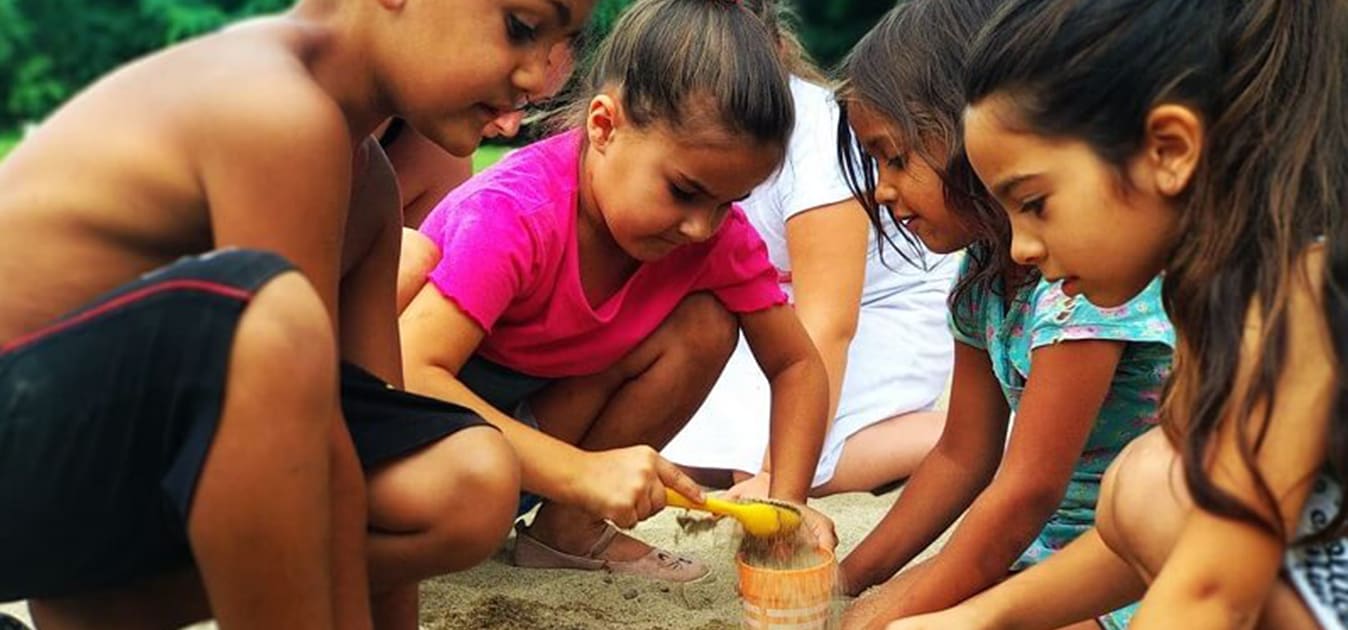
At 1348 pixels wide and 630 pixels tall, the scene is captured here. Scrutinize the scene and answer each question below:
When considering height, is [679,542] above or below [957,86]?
below

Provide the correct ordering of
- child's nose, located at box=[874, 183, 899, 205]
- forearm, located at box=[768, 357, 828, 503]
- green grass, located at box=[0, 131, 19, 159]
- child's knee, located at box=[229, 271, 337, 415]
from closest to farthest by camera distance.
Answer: child's knee, located at box=[229, 271, 337, 415] < child's nose, located at box=[874, 183, 899, 205] < forearm, located at box=[768, 357, 828, 503] < green grass, located at box=[0, 131, 19, 159]

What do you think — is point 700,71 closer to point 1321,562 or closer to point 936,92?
point 936,92

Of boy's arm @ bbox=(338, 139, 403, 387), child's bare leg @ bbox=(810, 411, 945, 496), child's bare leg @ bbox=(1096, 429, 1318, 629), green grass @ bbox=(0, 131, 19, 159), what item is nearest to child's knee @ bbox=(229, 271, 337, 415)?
boy's arm @ bbox=(338, 139, 403, 387)

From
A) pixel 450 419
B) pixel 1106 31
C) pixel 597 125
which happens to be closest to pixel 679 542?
pixel 597 125

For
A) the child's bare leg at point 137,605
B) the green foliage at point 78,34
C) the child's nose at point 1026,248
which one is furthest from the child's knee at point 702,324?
the green foliage at point 78,34

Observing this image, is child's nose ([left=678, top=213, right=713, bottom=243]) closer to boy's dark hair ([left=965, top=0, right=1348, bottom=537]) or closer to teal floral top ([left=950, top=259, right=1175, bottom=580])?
teal floral top ([left=950, top=259, right=1175, bottom=580])

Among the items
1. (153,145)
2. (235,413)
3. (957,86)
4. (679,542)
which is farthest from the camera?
(679,542)

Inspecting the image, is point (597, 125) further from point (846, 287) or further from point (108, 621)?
point (108, 621)

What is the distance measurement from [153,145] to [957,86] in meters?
0.98

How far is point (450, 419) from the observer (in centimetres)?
176

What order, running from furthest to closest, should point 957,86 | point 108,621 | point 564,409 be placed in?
point 564,409, point 957,86, point 108,621

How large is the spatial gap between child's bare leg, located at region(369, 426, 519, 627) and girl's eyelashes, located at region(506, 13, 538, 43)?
0.41m

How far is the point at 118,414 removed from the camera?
4.62 ft

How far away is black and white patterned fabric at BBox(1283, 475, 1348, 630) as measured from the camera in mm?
1471
